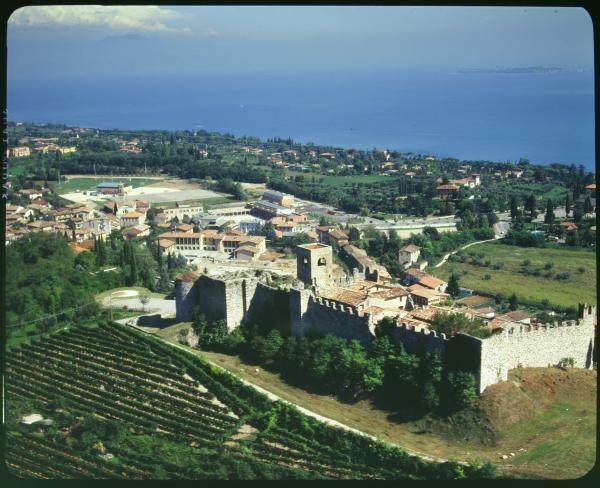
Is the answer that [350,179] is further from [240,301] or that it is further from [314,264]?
[240,301]

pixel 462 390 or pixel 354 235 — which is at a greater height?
pixel 462 390

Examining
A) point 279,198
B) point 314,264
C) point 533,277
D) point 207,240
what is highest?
point 314,264

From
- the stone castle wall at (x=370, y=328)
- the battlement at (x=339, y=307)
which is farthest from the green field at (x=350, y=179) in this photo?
the battlement at (x=339, y=307)

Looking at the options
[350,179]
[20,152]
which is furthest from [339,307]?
[20,152]

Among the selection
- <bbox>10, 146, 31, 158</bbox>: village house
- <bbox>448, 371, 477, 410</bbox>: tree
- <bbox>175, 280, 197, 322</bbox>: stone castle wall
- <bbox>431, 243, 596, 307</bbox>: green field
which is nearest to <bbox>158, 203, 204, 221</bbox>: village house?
<bbox>10, 146, 31, 158</bbox>: village house

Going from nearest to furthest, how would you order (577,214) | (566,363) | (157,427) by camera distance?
(157,427) → (566,363) → (577,214)

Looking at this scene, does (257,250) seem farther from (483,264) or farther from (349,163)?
(349,163)

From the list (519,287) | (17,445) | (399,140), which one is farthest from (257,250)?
(399,140)

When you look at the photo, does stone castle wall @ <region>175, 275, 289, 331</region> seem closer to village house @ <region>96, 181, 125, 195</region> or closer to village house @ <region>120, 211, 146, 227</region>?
village house @ <region>120, 211, 146, 227</region>
